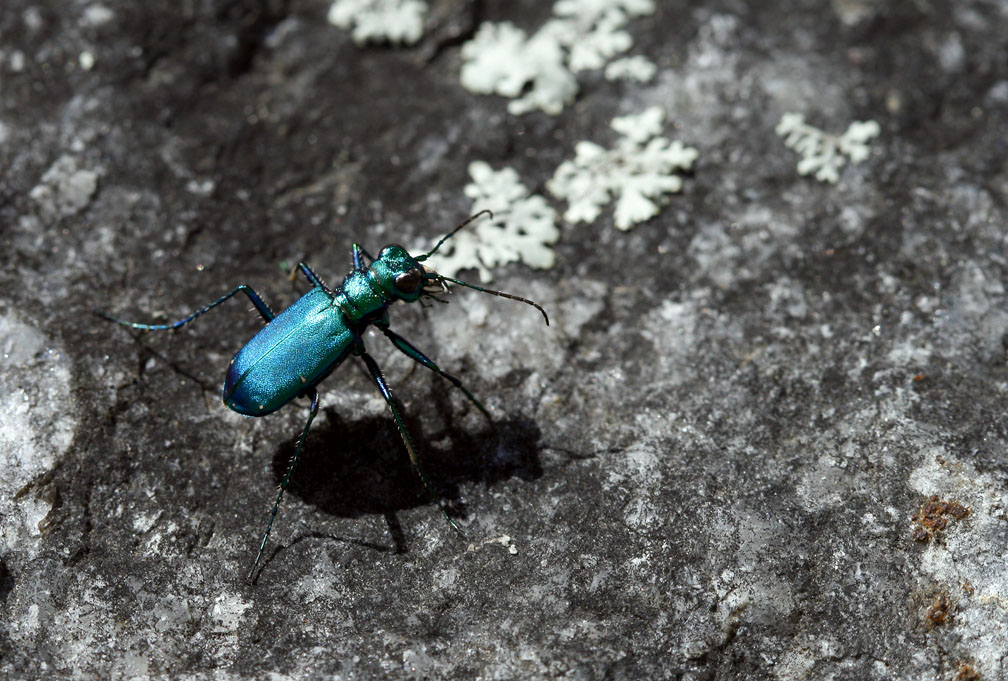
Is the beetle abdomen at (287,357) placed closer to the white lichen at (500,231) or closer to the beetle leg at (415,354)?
the beetle leg at (415,354)

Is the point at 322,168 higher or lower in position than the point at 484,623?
higher

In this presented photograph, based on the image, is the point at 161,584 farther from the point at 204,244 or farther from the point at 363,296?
the point at 204,244

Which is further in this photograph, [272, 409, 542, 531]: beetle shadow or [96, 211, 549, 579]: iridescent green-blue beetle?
[272, 409, 542, 531]: beetle shadow

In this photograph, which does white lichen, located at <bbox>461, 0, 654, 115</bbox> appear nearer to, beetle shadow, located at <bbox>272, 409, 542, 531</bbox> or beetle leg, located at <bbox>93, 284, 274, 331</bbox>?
beetle leg, located at <bbox>93, 284, 274, 331</bbox>

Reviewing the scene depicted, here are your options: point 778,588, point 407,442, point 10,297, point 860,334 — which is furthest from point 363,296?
point 860,334

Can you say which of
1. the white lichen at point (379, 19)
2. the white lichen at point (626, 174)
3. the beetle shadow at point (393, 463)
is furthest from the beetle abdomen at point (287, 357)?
the white lichen at point (379, 19)

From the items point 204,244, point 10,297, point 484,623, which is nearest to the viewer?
point 484,623

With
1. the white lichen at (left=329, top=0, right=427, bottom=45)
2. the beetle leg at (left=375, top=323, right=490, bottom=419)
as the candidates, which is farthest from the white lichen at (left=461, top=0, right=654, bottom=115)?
the beetle leg at (left=375, top=323, right=490, bottom=419)
